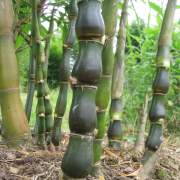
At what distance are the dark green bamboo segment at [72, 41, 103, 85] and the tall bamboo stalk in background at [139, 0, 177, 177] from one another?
0.41m

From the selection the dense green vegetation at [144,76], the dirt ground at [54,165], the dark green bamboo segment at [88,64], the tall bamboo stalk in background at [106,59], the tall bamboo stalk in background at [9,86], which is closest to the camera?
the dark green bamboo segment at [88,64]

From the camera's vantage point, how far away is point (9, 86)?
142cm

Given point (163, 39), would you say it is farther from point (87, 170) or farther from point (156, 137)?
point (87, 170)

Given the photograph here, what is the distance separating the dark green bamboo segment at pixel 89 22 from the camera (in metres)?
0.91

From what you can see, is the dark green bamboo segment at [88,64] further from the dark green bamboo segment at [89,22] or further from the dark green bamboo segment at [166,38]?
the dark green bamboo segment at [166,38]

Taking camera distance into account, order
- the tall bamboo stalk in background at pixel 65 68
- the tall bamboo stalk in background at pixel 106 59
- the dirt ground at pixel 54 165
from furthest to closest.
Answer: the tall bamboo stalk in background at pixel 65 68, the dirt ground at pixel 54 165, the tall bamboo stalk in background at pixel 106 59

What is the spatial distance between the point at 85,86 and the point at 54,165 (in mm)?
481

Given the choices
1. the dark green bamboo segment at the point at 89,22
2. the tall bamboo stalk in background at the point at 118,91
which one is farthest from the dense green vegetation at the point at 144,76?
the dark green bamboo segment at the point at 89,22

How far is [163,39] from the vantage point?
4.34 ft

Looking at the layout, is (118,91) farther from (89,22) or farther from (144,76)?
(144,76)

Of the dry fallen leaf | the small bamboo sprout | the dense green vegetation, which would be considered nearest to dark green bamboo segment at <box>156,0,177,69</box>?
the small bamboo sprout

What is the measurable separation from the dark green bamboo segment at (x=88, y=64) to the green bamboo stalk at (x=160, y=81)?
407mm

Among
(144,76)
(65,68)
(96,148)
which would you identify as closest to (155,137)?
(96,148)

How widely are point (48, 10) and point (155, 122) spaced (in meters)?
0.82
